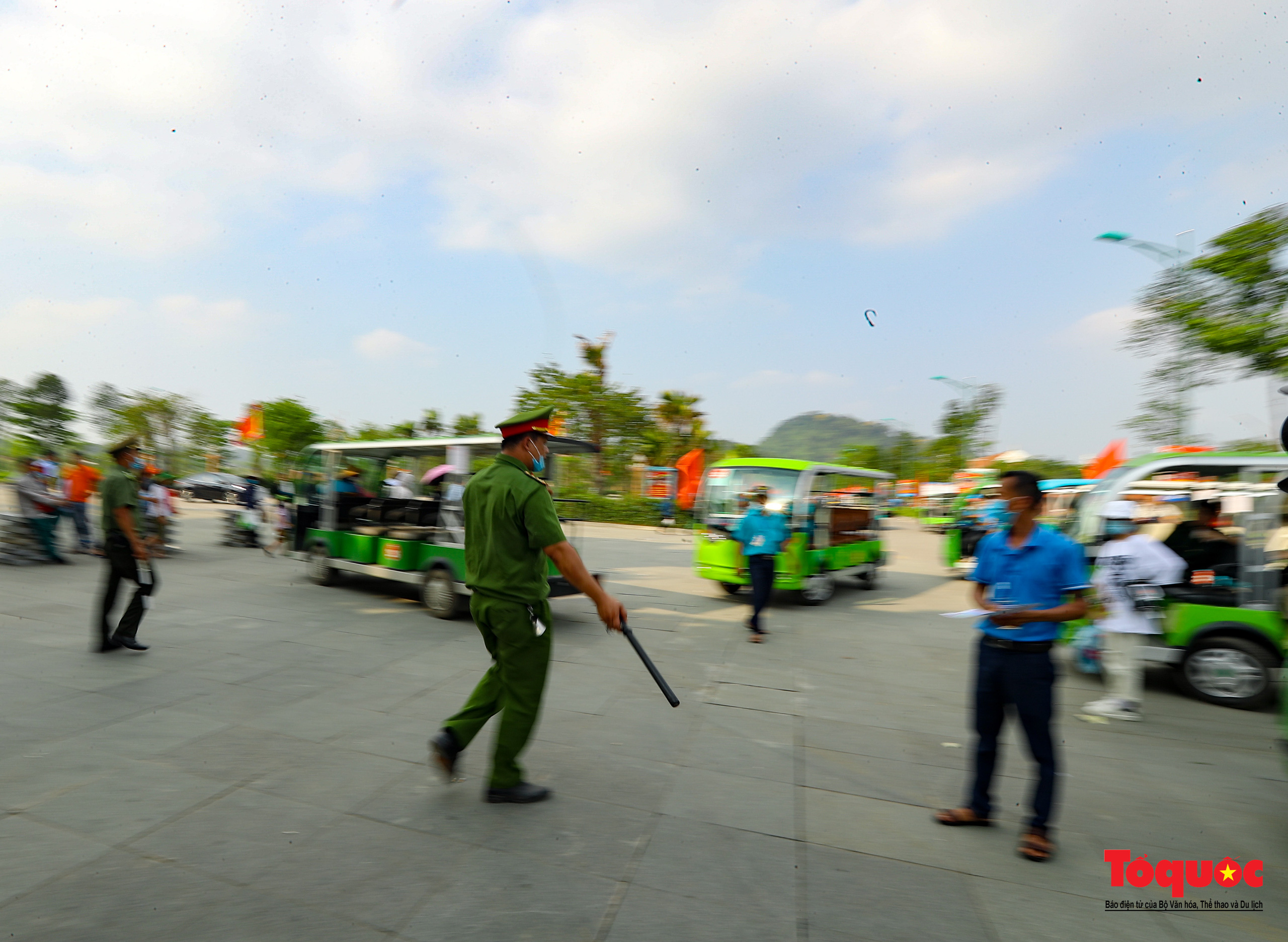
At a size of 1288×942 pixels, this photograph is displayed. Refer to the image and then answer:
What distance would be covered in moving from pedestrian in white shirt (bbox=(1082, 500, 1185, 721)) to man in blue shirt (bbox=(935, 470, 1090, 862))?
9.86 ft

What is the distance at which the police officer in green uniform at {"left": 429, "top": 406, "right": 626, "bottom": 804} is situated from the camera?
137 inches

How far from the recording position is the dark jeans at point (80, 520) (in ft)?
39.2

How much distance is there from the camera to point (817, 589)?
10891 mm

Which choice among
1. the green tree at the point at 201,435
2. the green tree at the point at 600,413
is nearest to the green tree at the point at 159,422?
the green tree at the point at 201,435

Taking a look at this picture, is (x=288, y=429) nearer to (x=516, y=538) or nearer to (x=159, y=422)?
(x=159, y=422)

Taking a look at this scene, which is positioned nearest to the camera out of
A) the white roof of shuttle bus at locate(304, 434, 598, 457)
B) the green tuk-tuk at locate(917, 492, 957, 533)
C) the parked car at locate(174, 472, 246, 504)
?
the white roof of shuttle bus at locate(304, 434, 598, 457)

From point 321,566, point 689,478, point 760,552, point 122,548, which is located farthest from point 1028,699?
point 689,478

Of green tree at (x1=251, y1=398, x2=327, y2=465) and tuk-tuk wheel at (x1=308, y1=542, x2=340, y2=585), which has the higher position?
green tree at (x1=251, y1=398, x2=327, y2=465)

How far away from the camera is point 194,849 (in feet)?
10.1

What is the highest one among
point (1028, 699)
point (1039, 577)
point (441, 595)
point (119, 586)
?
point (1039, 577)

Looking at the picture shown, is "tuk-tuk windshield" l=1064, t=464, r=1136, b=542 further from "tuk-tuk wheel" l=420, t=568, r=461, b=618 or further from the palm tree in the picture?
the palm tree

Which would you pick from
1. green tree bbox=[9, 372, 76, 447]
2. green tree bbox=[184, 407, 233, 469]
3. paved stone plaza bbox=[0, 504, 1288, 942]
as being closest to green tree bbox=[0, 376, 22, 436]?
green tree bbox=[9, 372, 76, 447]

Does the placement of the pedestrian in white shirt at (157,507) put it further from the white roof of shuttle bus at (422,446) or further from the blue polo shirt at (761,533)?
the blue polo shirt at (761,533)

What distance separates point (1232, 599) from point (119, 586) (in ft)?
30.7
